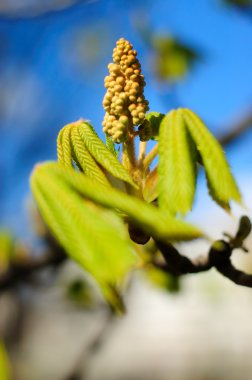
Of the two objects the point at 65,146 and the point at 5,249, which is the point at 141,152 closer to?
the point at 65,146

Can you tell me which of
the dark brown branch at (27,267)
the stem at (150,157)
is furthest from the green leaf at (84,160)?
the dark brown branch at (27,267)

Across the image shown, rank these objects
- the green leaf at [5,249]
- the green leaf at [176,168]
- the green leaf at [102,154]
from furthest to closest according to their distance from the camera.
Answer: the green leaf at [5,249] → the green leaf at [102,154] → the green leaf at [176,168]

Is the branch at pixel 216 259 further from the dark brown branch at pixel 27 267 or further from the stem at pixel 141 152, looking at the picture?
the dark brown branch at pixel 27 267

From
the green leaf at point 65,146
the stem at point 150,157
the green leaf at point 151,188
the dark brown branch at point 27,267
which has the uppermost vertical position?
the green leaf at point 65,146

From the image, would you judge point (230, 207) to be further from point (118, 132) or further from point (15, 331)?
point (15, 331)

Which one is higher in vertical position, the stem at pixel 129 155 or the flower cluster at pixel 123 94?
the flower cluster at pixel 123 94

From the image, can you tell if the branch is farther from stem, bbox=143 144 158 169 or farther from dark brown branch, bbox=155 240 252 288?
stem, bbox=143 144 158 169

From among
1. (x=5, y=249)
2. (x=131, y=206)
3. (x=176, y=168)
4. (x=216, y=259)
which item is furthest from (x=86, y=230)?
(x=5, y=249)
